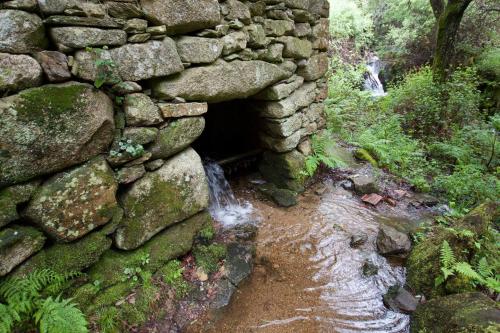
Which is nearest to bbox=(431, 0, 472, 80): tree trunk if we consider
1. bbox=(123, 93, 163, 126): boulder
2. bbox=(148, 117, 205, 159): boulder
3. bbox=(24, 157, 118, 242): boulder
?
bbox=(148, 117, 205, 159): boulder

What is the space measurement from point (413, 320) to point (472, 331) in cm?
65

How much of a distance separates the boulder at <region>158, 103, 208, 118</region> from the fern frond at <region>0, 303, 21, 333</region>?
1.94m

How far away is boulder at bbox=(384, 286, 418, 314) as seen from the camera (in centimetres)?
293

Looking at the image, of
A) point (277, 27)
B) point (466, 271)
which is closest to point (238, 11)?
point (277, 27)

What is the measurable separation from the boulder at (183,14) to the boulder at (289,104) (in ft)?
5.28

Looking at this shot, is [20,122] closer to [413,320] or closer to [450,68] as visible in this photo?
[413,320]

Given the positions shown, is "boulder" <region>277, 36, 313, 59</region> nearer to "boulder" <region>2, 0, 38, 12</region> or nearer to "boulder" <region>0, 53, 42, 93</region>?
"boulder" <region>2, 0, 38, 12</region>

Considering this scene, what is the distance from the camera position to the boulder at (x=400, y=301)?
293 centimetres

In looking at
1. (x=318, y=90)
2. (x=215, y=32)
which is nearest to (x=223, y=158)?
(x=318, y=90)

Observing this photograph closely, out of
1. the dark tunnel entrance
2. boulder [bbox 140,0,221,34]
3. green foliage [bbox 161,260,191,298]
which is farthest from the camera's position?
the dark tunnel entrance

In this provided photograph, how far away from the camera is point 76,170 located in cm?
237

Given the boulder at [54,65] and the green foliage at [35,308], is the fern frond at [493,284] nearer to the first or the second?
the green foliage at [35,308]

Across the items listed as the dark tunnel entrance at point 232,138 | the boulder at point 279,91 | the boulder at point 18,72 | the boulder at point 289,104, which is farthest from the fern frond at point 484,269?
the boulder at point 18,72

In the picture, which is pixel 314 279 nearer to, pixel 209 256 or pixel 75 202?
pixel 209 256
